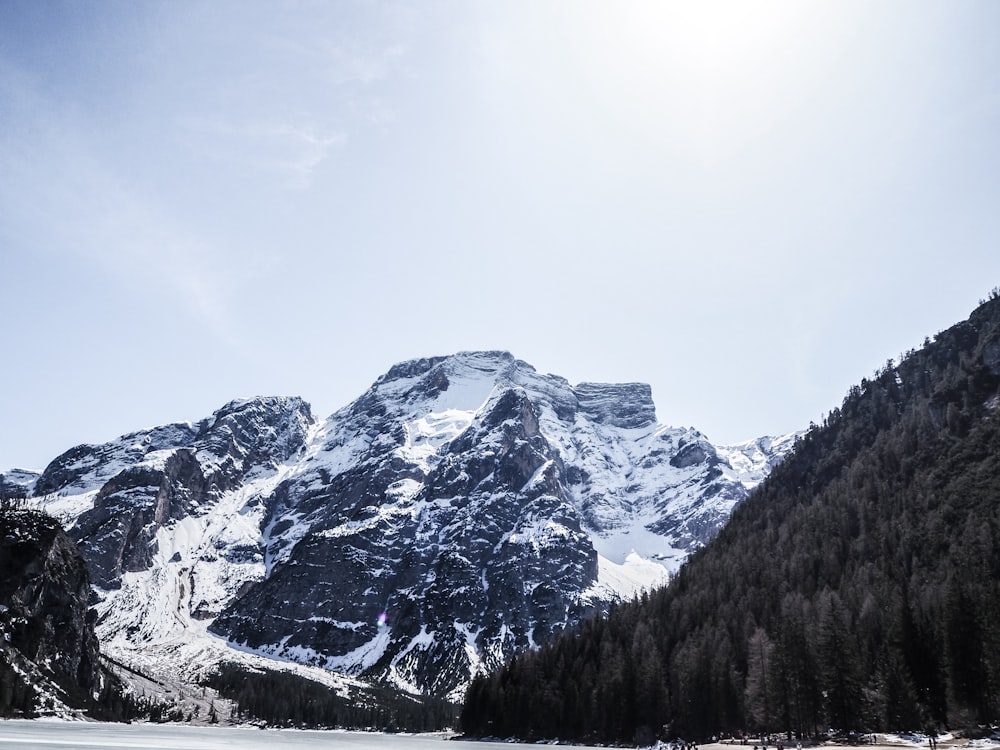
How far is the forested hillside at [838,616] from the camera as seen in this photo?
296 feet

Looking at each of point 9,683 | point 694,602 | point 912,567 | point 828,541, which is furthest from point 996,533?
point 9,683

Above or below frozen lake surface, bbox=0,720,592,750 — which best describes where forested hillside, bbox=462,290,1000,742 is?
above

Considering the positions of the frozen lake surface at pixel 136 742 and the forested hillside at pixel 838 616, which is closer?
the forested hillside at pixel 838 616

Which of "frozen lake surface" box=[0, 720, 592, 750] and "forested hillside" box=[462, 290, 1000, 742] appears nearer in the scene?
"forested hillside" box=[462, 290, 1000, 742]

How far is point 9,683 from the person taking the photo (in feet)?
560

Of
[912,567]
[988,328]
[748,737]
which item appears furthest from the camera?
[988,328]

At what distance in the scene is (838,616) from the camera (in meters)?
108

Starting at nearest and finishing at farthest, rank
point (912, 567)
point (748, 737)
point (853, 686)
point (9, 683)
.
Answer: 1. point (853, 686)
2. point (748, 737)
3. point (912, 567)
4. point (9, 683)

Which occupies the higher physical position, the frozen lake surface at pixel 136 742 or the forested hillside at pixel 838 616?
the forested hillside at pixel 838 616

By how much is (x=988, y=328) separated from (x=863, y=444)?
42.4 metres

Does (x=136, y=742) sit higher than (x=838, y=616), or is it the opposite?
(x=838, y=616)

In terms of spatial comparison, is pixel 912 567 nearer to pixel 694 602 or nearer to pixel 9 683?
pixel 694 602

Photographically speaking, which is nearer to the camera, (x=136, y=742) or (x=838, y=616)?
(x=838, y=616)

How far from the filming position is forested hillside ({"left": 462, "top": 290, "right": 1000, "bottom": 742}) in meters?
90.1
